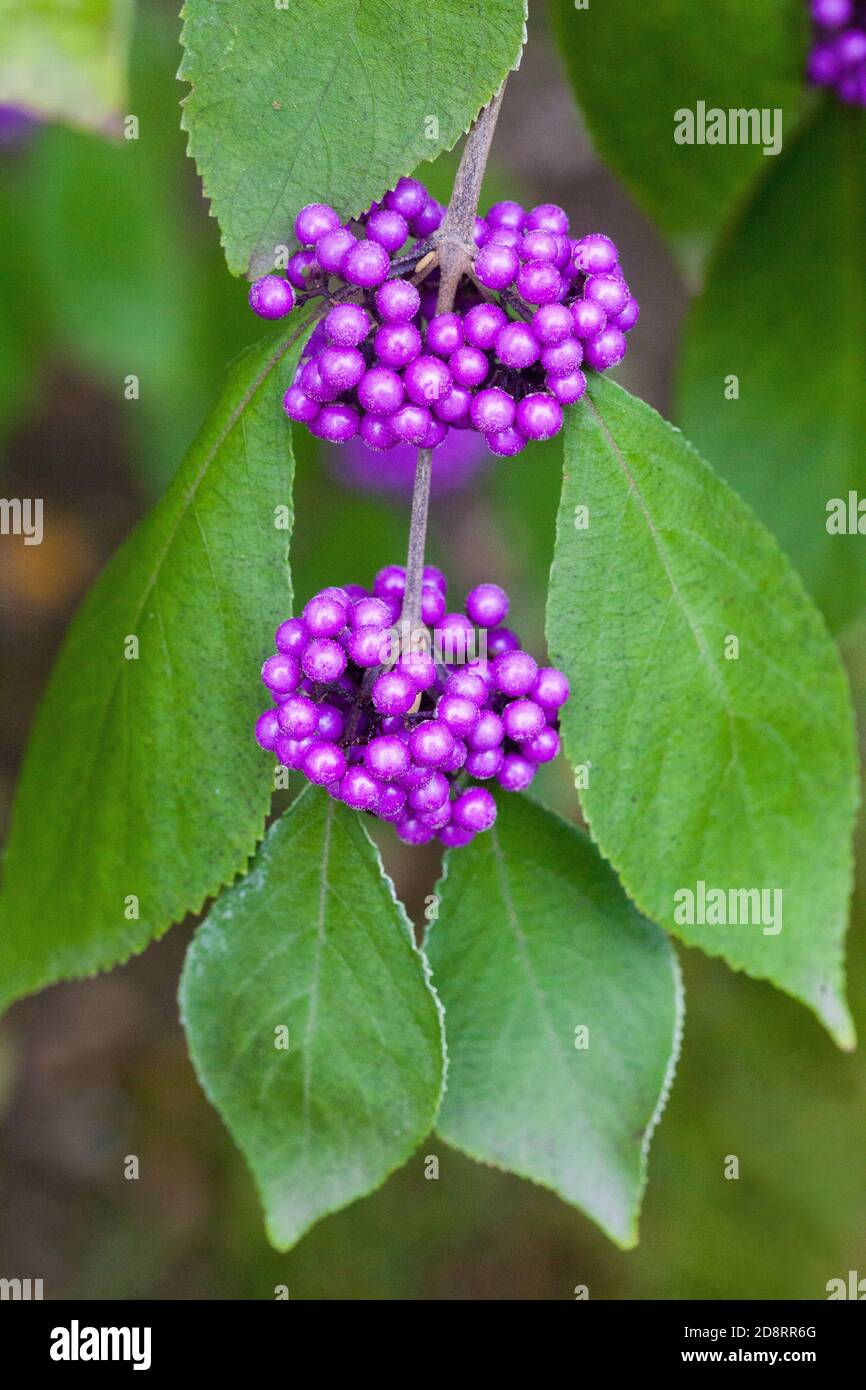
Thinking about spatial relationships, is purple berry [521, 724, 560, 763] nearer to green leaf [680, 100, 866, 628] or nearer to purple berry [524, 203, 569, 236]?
purple berry [524, 203, 569, 236]

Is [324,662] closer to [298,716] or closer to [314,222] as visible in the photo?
[298,716]

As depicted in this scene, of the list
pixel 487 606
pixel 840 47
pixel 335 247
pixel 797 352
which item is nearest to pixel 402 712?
pixel 487 606

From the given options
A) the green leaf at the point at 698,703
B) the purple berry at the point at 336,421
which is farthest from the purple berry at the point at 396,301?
the green leaf at the point at 698,703

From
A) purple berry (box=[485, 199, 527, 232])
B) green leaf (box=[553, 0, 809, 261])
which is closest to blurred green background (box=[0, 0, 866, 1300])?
green leaf (box=[553, 0, 809, 261])

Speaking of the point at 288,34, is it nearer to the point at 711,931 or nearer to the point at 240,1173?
the point at 711,931

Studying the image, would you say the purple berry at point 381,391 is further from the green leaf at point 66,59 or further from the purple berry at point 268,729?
the green leaf at point 66,59

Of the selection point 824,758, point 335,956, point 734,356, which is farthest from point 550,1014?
point 734,356
